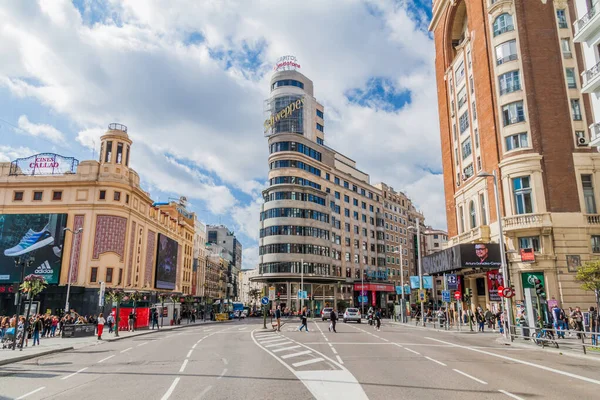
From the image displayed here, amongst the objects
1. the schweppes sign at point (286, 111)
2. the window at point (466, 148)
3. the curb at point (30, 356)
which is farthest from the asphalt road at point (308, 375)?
the schweppes sign at point (286, 111)

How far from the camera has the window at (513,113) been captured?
3616cm

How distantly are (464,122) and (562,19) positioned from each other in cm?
1230

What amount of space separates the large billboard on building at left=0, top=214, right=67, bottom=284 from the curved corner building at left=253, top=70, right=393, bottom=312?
96.0 ft

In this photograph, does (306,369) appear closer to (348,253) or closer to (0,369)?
(0,369)

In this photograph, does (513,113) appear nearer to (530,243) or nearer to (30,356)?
(530,243)

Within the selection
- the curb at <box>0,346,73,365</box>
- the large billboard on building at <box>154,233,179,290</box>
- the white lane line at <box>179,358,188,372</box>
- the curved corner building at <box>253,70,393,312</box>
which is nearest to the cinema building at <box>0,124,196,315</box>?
the large billboard on building at <box>154,233,179,290</box>

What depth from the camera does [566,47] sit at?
36594 mm

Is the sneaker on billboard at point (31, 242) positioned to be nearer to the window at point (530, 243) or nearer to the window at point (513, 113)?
the window at point (530, 243)

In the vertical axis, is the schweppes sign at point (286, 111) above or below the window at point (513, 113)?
above

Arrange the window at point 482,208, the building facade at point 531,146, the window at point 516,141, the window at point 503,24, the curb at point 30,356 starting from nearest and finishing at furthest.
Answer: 1. the curb at point 30,356
2. the building facade at point 531,146
3. the window at point 516,141
4. the window at point 503,24
5. the window at point 482,208

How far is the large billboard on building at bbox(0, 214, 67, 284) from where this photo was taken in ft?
162

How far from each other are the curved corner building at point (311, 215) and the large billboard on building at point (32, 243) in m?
29.2

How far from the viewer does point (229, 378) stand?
12.1 meters

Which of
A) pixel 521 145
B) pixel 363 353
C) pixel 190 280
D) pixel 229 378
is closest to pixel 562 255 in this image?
pixel 521 145
